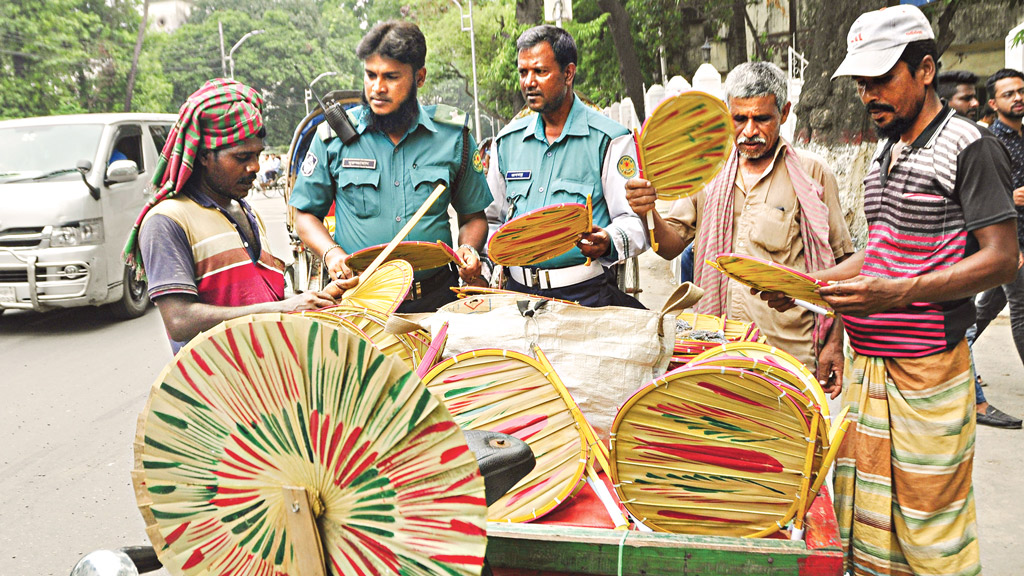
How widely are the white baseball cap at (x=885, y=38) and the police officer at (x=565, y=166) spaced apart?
0.95 m

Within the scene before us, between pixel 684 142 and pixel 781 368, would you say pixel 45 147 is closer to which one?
pixel 684 142

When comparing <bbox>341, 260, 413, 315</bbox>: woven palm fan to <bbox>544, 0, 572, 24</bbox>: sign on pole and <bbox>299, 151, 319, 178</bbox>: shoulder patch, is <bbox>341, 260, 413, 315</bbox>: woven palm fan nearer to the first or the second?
<bbox>299, 151, 319, 178</bbox>: shoulder patch

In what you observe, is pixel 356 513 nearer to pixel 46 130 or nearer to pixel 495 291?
pixel 495 291

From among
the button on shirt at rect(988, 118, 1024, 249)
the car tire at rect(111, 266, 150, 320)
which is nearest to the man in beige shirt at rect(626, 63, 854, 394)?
the button on shirt at rect(988, 118, 1024, 249)

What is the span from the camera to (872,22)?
2.10 m

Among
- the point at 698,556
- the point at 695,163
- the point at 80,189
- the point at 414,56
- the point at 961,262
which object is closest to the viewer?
the point at 698,556

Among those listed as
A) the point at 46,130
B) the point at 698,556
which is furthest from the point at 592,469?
Result: the point at 46,130

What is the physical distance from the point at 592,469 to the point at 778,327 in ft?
4.46

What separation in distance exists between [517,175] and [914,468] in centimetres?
170

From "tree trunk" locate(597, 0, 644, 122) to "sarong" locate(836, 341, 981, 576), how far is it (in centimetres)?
1128

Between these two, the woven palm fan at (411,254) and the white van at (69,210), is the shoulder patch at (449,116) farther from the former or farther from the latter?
the white van at (69,210)

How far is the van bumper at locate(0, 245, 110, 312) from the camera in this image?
6.89 m

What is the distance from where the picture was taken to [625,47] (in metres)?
13.2

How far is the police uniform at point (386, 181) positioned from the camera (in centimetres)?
A: 298
